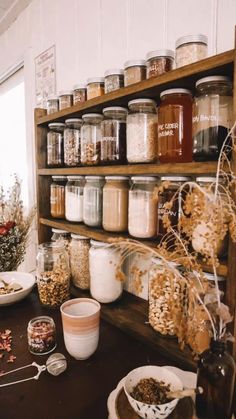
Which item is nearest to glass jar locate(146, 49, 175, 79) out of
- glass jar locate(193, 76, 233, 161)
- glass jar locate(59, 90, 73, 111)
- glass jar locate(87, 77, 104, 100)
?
glass jar locate(193, 76, 233, 161)

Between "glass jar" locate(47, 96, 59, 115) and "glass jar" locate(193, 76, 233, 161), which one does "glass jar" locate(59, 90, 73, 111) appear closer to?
"glass jar" locate(47, 96, 59, 115)

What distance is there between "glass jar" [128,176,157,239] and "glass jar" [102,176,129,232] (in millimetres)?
59

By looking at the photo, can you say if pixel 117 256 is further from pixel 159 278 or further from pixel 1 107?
pixel 1 107

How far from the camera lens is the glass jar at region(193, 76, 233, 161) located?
2.28ft

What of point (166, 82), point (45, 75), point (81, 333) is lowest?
point (81, 333)

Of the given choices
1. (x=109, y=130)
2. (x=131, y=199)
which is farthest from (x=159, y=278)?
(x=109, y=130)

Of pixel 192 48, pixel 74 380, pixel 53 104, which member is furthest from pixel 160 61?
pixel 74 380

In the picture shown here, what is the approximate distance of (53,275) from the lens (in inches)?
43.8

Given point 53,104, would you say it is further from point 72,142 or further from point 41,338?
point 41,338

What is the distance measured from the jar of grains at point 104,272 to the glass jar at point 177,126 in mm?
399

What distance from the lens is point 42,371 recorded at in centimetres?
78

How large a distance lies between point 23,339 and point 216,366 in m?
0.63

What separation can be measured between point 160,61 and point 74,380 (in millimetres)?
876

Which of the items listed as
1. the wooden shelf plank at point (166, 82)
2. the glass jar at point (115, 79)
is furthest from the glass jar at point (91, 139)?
the glass jar at point (115, 79)
